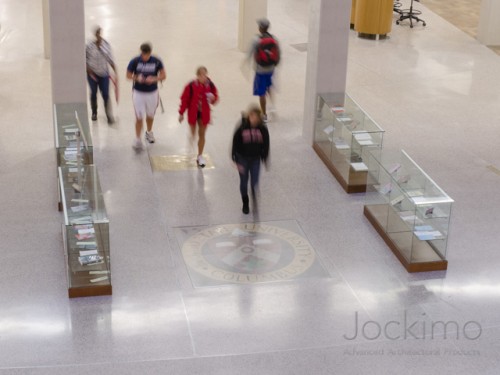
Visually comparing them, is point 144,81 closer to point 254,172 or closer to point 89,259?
point 254,172

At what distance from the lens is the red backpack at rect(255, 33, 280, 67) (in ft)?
52.0

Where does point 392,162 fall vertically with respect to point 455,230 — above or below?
above

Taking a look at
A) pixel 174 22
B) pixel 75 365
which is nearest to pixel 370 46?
pixel 174 22

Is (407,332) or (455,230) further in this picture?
(455,230)

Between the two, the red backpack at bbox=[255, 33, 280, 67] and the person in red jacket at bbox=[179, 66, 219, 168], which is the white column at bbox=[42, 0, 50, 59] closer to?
the red backpack at bbox=[255, 33, 280, 67]

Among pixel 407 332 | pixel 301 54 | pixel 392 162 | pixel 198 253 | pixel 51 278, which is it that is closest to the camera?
pixel 407 332

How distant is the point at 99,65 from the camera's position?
50.7 ft

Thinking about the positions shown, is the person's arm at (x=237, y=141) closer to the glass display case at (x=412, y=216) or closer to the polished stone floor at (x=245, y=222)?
the polished stone floor at (x=245, y=222)

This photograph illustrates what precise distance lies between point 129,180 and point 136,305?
3.68m

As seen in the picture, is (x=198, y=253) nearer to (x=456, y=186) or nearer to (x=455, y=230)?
(x=455, y=230)

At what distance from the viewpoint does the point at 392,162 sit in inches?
496

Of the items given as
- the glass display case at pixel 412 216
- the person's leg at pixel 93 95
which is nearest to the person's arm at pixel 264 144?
the glass display case at pixel 412 216

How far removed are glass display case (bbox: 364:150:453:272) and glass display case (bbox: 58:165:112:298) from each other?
3.85 meters

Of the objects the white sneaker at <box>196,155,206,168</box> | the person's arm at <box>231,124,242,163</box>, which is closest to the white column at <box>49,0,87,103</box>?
the white sneaker at <box>196,155,206,168</box>
